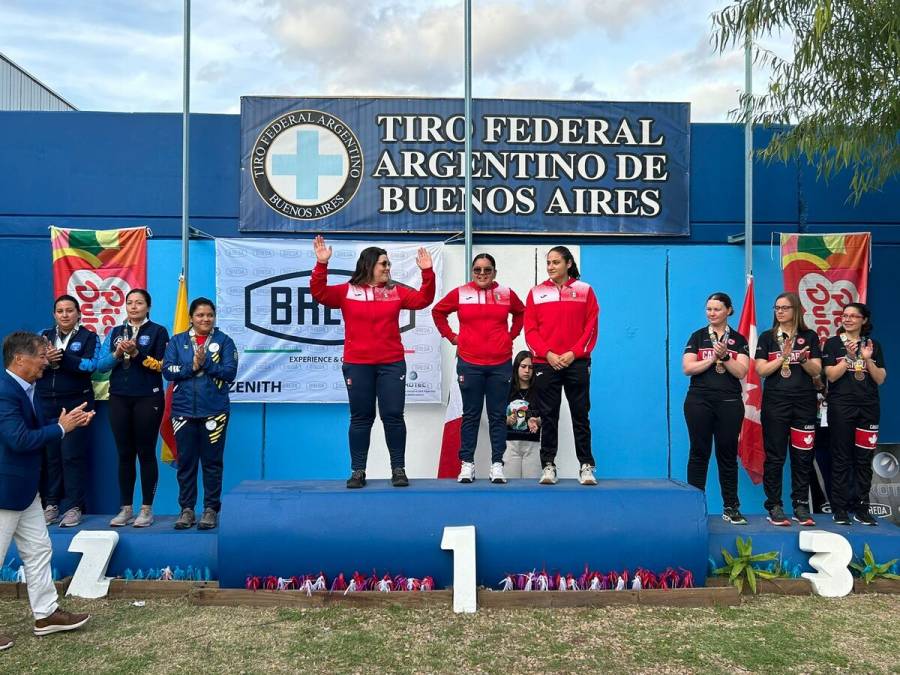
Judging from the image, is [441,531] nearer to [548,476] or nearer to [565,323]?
[548,476]

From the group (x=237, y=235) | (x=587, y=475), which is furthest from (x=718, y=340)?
(x=237, y=235)

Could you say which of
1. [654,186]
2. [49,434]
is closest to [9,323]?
[49,434]

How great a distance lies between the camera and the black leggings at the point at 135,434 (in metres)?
5.12

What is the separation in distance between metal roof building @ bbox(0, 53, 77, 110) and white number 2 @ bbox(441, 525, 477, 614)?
945 centimetres

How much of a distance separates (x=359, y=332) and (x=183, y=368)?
1203mm

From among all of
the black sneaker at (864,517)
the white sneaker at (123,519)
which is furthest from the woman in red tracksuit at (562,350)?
the white sneaker at (123,519)

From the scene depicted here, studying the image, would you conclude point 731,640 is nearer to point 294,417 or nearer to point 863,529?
point 863,529

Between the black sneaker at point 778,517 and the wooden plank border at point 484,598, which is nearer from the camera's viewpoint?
the wooden plank border at point 484,598

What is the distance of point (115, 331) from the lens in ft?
17.2

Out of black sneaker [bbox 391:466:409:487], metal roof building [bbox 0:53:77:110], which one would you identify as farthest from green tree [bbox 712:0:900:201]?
metal roof building [bbox 0:53:77:110]

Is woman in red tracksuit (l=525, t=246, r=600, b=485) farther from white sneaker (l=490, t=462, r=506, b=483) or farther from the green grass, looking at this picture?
the green grass

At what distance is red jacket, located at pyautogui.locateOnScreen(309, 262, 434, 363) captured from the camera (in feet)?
15.7

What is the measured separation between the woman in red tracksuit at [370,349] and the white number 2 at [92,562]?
4.93 ft

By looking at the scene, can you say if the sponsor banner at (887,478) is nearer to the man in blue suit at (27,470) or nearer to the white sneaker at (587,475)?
the white sneaker at (587,475)
